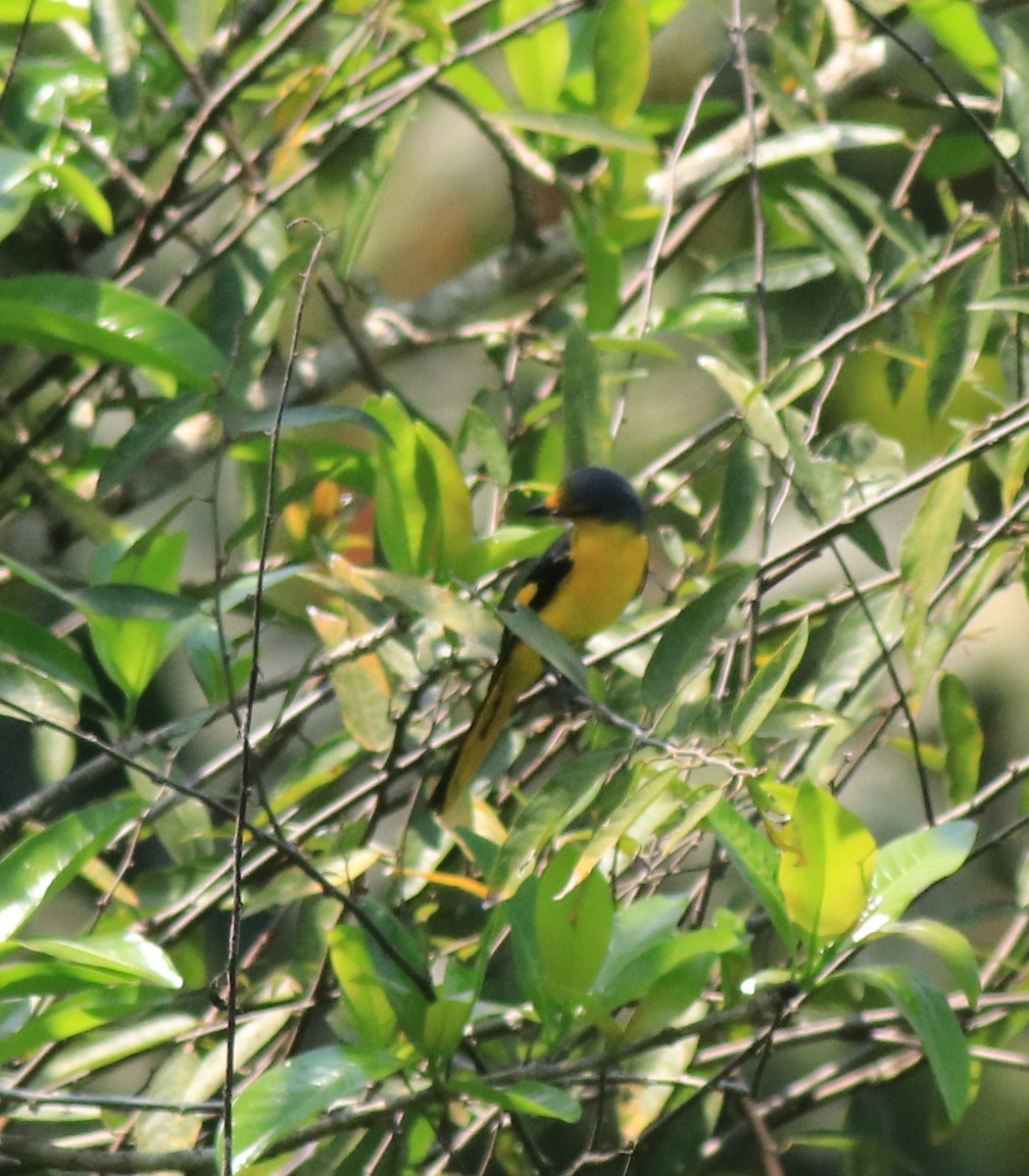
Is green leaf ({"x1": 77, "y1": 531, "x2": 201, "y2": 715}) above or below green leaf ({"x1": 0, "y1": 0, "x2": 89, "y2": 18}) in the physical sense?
below

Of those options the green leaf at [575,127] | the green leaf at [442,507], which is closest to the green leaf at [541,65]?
the green leaf at [575,127]

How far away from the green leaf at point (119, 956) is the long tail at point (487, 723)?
687 millimetres

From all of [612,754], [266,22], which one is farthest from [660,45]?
[612,754]

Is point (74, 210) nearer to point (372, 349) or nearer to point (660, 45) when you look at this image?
point (372, 349)

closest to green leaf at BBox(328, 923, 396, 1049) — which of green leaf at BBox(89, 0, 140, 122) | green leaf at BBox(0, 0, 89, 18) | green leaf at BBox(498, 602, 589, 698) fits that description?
green leaf at BBox(498, 602, 589, 698)

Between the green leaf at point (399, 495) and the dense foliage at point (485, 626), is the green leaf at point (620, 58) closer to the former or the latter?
the dense foliage at point (485, 626)

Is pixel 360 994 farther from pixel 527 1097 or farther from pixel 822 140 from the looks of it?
pixel 822 140

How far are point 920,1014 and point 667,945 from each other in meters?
0.29

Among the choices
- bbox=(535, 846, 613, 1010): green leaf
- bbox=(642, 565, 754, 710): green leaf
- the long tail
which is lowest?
bbox=(535, 846, 613, 1010): green leaf

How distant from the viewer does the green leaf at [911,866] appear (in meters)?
1.63

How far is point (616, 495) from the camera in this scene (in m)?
2.77

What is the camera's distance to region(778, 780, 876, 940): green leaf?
1.59m

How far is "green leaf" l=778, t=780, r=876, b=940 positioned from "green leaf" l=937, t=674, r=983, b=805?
2.41 feet

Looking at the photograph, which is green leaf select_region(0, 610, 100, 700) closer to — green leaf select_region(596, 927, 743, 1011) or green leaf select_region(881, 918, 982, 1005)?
green leaf select_region(596, 927, 743, 1011)
